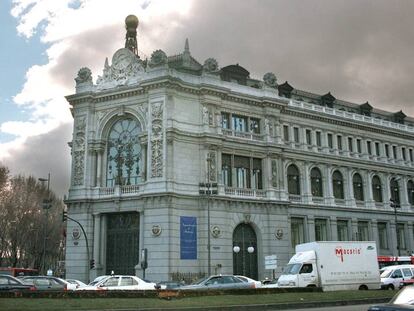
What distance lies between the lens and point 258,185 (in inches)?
2154

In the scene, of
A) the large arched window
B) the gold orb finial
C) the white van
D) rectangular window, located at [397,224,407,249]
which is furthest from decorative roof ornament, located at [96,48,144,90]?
rectangular window, located at [397,224,407,249]

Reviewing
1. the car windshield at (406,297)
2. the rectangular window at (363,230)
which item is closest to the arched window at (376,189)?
the rectangular window at (363,230)

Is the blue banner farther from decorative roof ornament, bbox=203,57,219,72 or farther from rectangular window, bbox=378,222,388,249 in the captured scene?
rectangular window, bbox=378,222,388,249

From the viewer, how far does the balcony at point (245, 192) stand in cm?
5137

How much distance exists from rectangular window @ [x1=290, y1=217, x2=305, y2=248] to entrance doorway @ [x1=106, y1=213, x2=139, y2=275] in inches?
690

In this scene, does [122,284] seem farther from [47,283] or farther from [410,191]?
[410,191]

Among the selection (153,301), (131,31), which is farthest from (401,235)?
(153,301)

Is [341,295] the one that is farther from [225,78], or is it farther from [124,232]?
[225,78]

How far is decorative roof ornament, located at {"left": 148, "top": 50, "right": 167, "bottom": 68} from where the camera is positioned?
50.6 metres

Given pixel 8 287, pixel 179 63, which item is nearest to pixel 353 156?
pixel 179 63

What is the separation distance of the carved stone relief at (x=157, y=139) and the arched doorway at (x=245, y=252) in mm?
10154

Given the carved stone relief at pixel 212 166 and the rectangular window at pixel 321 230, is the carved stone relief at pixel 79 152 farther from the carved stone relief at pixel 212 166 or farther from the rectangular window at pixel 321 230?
the rectangular window at pixel 321 230

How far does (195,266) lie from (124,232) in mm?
7893

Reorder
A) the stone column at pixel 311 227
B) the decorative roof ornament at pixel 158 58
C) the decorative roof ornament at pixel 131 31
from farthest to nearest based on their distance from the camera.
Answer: the decorative roof ornament at pixel 131 31 < the stone column at pixel 311 227 < the decorative roof ornament at pixel 158 58
